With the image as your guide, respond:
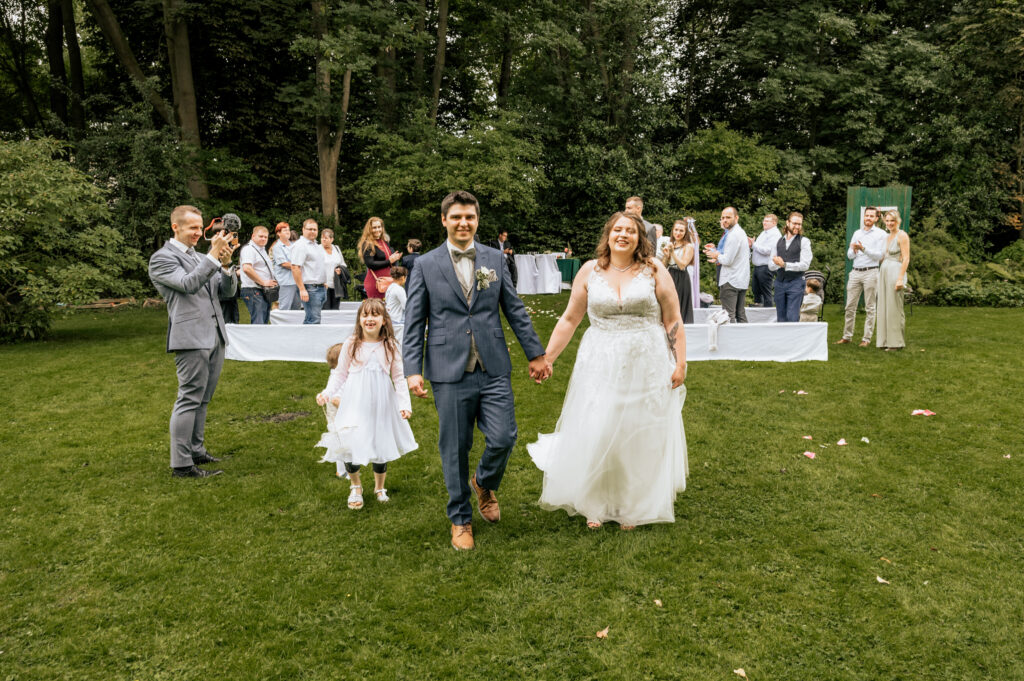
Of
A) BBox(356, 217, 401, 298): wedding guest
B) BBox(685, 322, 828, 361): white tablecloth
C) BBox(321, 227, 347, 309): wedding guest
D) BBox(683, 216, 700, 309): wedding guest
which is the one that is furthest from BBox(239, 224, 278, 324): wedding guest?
BBox(685, 322, 828, 361): white tablecloth

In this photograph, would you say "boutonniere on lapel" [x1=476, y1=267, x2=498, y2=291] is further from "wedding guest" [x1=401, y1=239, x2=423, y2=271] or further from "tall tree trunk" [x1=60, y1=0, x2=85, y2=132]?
"tall tree trunk" [x1=60, y1=0, x2=85, y2=132]

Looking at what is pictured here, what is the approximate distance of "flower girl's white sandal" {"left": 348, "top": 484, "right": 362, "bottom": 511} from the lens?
4.93 metres

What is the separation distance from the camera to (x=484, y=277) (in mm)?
4090

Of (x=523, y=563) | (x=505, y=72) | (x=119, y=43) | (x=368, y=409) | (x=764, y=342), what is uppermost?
(x=505, y=72)

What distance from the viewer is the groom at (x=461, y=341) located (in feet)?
13.3

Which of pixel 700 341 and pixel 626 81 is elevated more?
pixel 626 81

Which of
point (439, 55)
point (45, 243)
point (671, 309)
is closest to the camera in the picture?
point (671, 309)

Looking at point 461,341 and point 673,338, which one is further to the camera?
point 673,338

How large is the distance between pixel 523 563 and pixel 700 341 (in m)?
6.27

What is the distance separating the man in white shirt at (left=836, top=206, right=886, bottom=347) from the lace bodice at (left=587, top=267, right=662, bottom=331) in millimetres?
6851

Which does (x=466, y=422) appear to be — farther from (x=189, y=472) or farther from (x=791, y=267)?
(x=791, y=267)

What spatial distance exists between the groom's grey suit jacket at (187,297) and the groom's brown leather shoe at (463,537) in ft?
8.74

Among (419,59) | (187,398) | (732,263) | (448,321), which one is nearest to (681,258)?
(732,263)

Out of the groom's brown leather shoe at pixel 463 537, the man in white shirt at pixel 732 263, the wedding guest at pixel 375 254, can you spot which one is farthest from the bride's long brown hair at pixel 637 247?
the wedding guest at pixel 375 254
